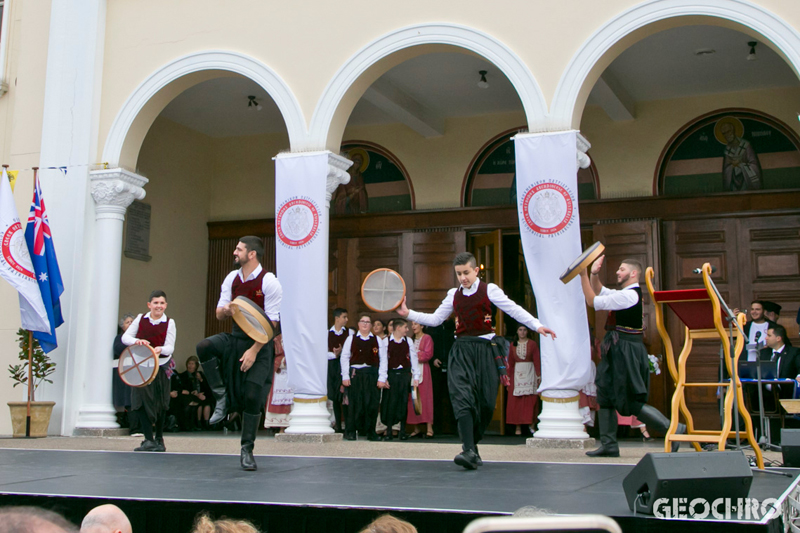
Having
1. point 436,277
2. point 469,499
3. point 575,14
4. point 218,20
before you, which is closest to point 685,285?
point 436,277

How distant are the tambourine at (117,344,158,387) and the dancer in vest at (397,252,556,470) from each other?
2.78m

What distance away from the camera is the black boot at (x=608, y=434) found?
7344mm

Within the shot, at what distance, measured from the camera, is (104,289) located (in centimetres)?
1073

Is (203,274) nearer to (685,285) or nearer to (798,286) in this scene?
(685,285)

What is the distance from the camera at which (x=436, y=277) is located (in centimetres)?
1279

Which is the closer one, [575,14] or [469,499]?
[469,499]

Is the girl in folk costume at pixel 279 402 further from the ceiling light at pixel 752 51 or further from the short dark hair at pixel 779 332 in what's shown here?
the ceiling light at pixel 752 51

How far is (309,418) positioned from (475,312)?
382cm

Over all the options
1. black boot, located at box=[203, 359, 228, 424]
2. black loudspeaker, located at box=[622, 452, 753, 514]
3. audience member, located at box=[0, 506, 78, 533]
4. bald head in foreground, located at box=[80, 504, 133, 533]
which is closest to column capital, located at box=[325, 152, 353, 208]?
black boot, located at box=[203, 359, 228, 424]

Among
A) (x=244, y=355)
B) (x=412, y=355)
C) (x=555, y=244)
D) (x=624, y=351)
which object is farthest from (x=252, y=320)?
(x=412, y=355)

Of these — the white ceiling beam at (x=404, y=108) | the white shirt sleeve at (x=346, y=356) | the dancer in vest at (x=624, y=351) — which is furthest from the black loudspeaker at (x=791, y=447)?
the white ceiling beam at (x=404, y=108)

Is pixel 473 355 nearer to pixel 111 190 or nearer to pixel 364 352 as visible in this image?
pixel 364 352

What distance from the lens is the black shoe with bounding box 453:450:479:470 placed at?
609 centimetres

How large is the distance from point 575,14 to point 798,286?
202 inches
